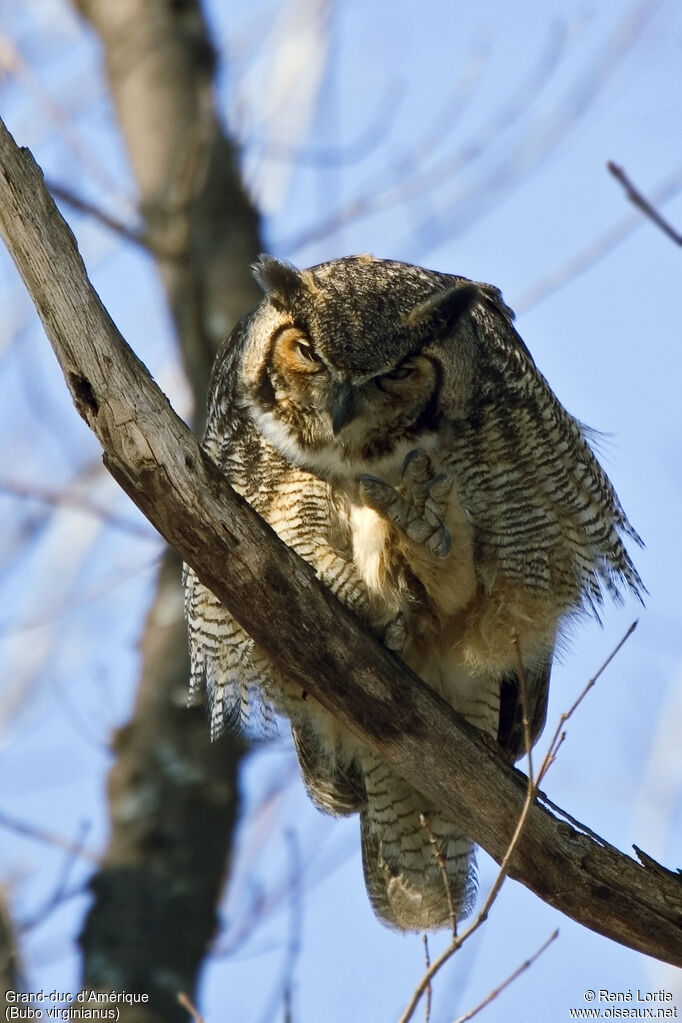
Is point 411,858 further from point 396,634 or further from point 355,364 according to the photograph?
point 355,364

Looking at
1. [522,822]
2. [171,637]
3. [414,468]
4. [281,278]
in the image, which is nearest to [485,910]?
[522,822]

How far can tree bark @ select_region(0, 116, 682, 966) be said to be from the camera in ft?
10.3

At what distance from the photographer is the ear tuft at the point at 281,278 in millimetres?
4062

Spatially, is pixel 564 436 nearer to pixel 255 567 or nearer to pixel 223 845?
pixel 255 567

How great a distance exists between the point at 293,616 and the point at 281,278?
1233 millimetres

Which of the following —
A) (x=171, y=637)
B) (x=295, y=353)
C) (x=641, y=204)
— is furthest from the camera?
(x=171, y=637)

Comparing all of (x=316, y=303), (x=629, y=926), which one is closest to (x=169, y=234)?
(x=316, y=303)

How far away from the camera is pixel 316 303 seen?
3.94m

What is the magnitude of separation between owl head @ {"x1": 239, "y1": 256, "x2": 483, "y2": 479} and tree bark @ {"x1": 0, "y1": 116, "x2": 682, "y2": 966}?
63cm

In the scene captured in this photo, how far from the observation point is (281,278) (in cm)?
407

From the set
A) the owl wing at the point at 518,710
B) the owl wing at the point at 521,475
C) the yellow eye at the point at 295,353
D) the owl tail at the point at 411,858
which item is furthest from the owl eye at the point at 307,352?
the owl tail at the point at 411,858

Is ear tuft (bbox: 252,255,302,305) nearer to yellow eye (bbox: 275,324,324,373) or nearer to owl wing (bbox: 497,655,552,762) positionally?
yellow eye (bbox: 275,324,324,373)

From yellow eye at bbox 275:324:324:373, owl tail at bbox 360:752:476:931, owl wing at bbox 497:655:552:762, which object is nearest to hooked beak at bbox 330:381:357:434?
yellow eye at bbox 275:324:324:373

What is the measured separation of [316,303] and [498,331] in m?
0.63
